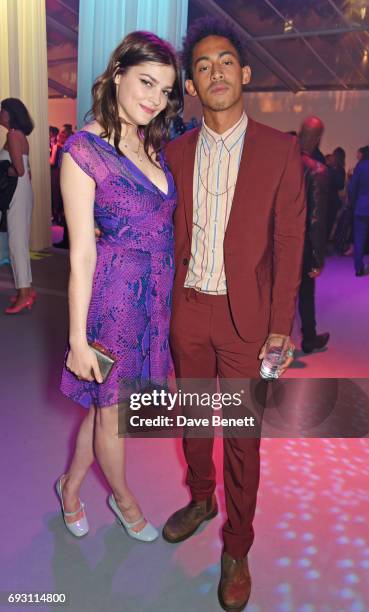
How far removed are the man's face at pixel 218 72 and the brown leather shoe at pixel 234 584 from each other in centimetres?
135

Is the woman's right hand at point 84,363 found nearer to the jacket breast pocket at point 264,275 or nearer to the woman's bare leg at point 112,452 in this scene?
the woman's bare leg at point 112,452

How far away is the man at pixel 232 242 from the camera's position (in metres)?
1.46

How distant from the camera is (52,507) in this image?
2.04m

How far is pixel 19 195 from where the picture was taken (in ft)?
14.0

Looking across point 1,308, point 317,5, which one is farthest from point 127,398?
point 317,5

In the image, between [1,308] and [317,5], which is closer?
[1,308]

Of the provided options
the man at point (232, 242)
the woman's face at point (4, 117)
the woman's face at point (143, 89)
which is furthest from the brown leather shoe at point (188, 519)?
the woman's face at point (4, 117)

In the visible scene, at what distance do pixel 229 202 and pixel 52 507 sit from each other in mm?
1341

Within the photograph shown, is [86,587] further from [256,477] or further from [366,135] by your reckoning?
[366,135]

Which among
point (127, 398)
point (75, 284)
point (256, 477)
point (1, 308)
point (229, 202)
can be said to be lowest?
point (1, 308)

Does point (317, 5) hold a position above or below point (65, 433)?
above

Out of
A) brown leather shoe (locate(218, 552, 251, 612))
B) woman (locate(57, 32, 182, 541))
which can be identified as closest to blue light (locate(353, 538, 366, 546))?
brown leather shoe (locate(218, 552, 251, 612))

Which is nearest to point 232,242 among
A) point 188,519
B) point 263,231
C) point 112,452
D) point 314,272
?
point 263,231

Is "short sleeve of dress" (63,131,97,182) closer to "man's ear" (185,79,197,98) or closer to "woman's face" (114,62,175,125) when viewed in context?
"woman's face" (114,62,175,125)
